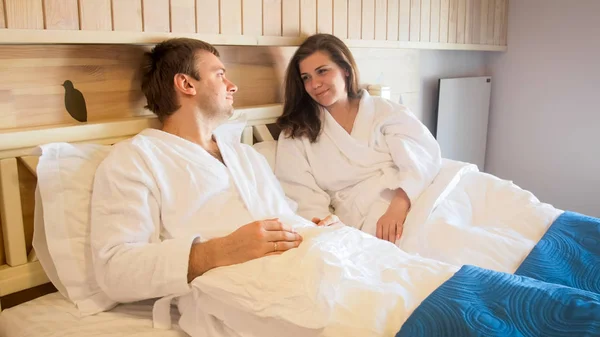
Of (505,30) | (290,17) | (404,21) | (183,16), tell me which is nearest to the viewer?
(183,16)

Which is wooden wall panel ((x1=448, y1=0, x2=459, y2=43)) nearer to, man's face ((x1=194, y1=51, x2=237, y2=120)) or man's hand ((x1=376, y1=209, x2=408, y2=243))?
man's hand ((x1=376, y1=209, x2=408, y2=243))

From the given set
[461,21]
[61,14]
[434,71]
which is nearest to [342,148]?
[61,14]

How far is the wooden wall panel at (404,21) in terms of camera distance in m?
2.63

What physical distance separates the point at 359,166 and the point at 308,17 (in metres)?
0.63

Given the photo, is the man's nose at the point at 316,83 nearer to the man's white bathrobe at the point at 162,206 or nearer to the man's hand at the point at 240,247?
the man's white bathrobe at the point at 162,206

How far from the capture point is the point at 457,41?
307 centimetres

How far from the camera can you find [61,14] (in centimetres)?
141

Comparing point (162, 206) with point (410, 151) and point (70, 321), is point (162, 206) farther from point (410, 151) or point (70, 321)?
point (410, 151)

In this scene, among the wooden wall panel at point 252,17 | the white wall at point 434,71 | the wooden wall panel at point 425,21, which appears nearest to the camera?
the wooden wall panel at point 252,17

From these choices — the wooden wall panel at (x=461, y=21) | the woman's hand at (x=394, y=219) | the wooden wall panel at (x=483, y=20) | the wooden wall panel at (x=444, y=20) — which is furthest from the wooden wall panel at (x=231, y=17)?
the wooden wall panel at (x=483, y=20)

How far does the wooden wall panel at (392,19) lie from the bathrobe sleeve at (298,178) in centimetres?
86

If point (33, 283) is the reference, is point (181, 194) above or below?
above

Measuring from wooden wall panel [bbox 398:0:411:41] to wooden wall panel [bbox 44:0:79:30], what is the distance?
1605mm

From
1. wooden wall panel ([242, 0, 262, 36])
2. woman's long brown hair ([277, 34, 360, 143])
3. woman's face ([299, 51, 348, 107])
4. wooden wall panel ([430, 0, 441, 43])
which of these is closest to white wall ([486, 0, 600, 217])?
wooden wall panel ([430, 0, 441, 43])
